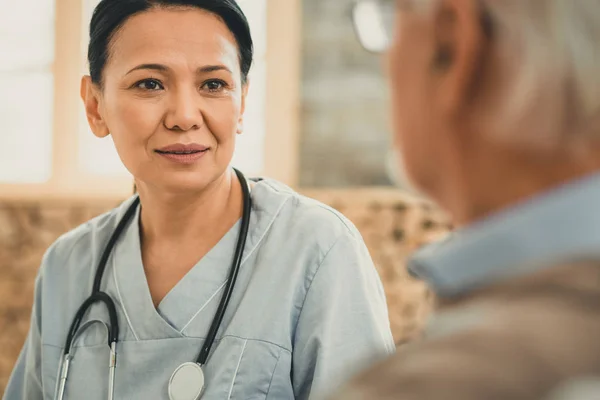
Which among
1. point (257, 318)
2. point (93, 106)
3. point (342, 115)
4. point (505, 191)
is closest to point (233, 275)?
point (257, 318)

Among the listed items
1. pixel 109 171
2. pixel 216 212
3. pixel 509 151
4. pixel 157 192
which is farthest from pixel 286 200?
pixel 109 171

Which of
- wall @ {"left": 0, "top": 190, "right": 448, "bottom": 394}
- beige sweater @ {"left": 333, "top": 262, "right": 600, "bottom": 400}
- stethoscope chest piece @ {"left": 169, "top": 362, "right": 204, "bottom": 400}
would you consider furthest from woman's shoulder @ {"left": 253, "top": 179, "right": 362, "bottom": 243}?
wall @ {"left": 0, "top": 190, "right": 448, "bottom": 394}

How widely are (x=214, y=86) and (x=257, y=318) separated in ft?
1.35

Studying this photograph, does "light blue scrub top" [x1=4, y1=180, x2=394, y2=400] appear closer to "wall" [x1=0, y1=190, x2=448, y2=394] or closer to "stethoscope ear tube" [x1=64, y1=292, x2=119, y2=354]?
"stethoscope ear tube" [x1=64, y1=292, x2=119, y2=354]

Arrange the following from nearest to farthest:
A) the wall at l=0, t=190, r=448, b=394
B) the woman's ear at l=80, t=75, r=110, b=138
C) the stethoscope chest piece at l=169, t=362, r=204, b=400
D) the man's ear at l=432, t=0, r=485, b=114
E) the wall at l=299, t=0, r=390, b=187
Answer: the man's ear at l=432, t=0, r=485, b=114 < the stethoscope chest piece at l=169, t=362, r=204, b=400 < the woman's ear at l=80, t=75, r=110, b=138 < the wall at l=0, t=190, r=448, b=394 < the wall at l=299, t=0, r=390, b=187

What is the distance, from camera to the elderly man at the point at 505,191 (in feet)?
1.19

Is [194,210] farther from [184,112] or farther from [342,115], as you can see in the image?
[342,115]

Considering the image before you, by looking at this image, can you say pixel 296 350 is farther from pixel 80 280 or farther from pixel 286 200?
pixel 80 280

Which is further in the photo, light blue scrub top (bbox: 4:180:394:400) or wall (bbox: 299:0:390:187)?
wall (bbox: 299:0:390:187)

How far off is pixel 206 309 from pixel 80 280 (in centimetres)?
30

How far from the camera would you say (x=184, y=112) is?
1.29 m

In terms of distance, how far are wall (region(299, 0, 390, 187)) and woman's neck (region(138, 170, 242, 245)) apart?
69.7 inches

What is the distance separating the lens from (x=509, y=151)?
45 cm

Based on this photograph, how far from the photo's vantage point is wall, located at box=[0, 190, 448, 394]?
3.09 metres
